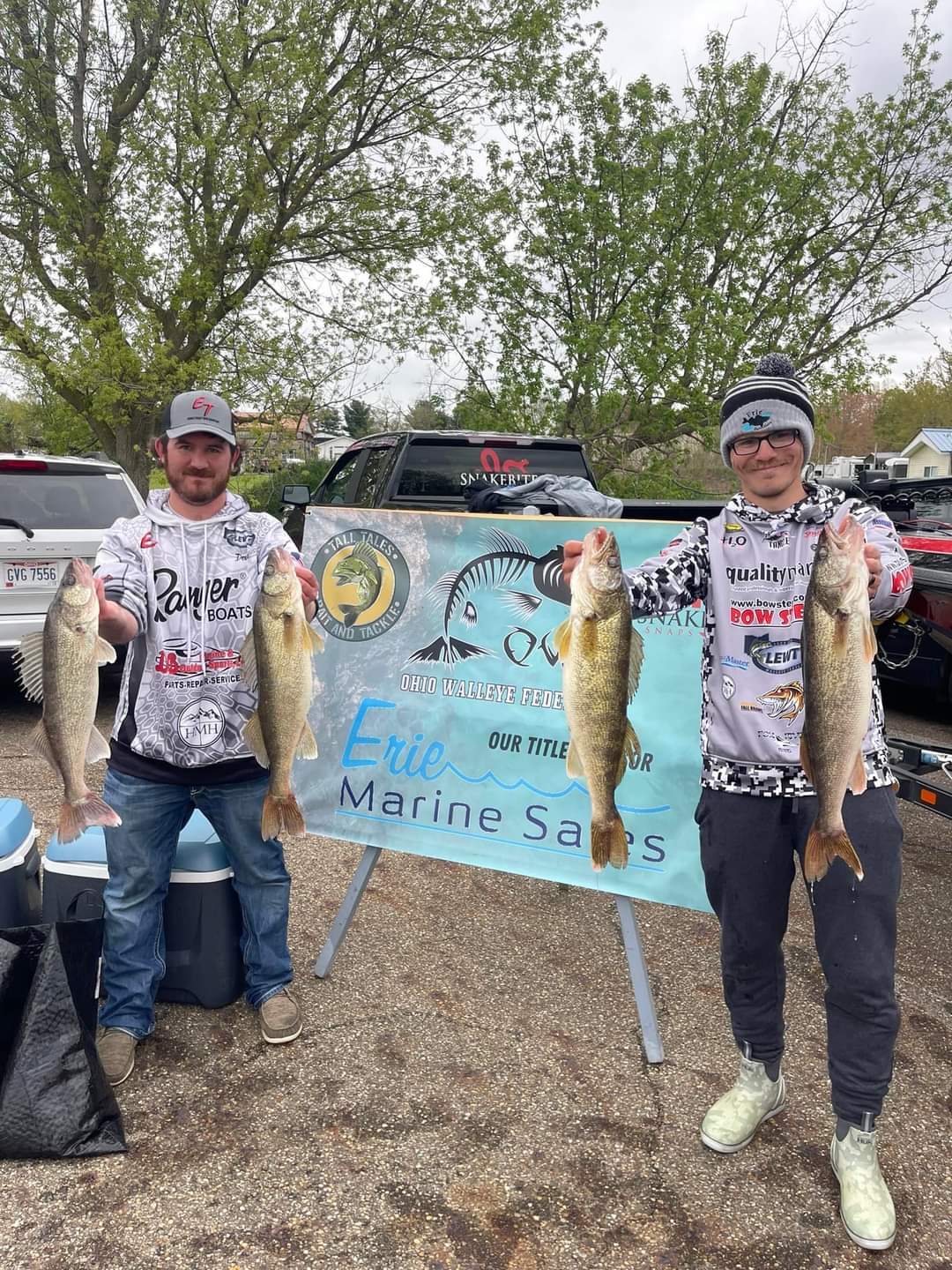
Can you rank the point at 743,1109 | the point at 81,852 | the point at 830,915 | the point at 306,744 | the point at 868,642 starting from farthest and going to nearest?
the point at 81,852, the point at 306,744, the point at 743,1109, the point at 830,915, the point at 868,642

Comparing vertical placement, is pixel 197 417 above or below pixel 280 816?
above

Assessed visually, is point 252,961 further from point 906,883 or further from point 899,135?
point 899,135

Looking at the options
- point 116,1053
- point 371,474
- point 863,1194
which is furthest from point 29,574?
point 863,1194

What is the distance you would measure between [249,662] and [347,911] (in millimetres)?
1308

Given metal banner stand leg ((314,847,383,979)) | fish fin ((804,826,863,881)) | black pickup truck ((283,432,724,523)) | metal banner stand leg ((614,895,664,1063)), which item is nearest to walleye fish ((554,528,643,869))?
fish fin ((804,826,863,881))

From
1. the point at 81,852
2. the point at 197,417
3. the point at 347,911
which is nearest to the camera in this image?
the point at 197,417

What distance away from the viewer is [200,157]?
43.9ft

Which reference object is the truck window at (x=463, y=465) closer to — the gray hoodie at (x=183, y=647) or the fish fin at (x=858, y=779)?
the gray hoodie at (x=183, y=647)

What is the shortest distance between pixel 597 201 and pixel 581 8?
3473 mm

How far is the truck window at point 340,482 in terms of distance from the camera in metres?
7.43

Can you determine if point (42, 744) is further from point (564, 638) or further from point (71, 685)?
point (564, 638)

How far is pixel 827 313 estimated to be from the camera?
1283 cm

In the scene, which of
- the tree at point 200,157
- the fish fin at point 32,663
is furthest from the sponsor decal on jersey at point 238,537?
the tree at point 200,157

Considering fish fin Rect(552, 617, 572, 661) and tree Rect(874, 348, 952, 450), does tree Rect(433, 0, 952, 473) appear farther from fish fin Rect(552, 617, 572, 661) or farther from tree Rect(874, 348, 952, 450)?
tree Rect(874, 348, 952, 450)
